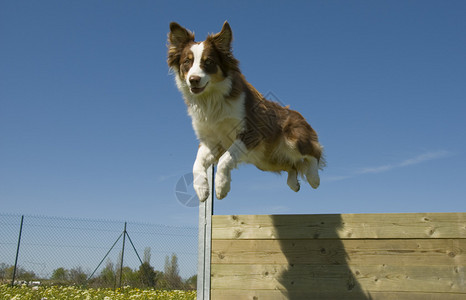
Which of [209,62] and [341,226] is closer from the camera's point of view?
A: [209,62]

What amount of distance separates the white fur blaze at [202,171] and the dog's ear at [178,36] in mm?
909

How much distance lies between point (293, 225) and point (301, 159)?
781 mm

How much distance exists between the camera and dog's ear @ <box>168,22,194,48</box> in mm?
3164

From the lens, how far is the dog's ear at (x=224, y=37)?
10.2 ft

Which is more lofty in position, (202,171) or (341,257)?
(202,171)

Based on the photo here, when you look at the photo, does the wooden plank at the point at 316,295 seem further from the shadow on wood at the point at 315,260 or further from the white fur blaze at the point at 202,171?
the white fur blaze at the point at 202,171

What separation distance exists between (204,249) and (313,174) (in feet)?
4.37

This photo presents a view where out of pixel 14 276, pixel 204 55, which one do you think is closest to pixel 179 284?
pixel 14 276

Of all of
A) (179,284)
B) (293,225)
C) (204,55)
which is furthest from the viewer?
(179,284)

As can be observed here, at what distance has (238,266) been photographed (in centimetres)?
349

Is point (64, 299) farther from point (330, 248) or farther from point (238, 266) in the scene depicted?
point (330, 248)

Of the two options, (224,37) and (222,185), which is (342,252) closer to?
(222,185)

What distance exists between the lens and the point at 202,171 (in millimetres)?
3148

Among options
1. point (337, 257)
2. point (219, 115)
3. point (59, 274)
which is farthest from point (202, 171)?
point (59, 274)
